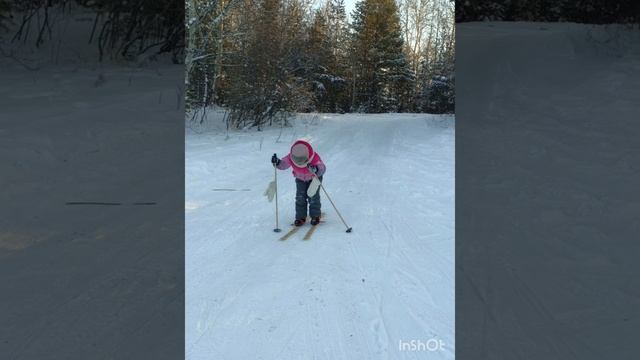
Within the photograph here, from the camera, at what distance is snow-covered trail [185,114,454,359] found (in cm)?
289

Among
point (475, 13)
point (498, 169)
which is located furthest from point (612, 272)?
point (475, 13)

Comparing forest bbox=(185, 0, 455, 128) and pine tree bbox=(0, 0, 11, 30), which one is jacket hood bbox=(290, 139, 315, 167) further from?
forest bbox=(185, 0, 455, 128)

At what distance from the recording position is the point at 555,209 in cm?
511

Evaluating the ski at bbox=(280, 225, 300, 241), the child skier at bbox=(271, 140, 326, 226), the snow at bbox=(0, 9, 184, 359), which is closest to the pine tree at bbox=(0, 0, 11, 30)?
the snow at bbox=(0, 9, 184, 359)

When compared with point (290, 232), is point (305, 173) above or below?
above

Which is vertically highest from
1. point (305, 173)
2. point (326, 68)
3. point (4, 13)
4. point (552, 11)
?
point (552, 11)

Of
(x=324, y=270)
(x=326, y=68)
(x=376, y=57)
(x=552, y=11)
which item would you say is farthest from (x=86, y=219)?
(x=376, y=57)

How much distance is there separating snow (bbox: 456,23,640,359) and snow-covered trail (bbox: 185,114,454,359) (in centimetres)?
29

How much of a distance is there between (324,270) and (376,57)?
24.7 meters

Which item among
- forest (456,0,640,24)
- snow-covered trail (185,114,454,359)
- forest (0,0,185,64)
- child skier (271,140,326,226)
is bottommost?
snow-covered trail (185,114,454,359)

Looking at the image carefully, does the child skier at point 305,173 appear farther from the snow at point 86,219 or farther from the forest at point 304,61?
the forest at point 304,61

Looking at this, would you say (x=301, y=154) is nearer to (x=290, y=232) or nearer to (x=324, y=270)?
(x=290, y=232)

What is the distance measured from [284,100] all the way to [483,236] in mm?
11857

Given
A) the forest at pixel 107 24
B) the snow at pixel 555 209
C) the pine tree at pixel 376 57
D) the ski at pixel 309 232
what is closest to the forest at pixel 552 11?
the snow at pixel 555 209
